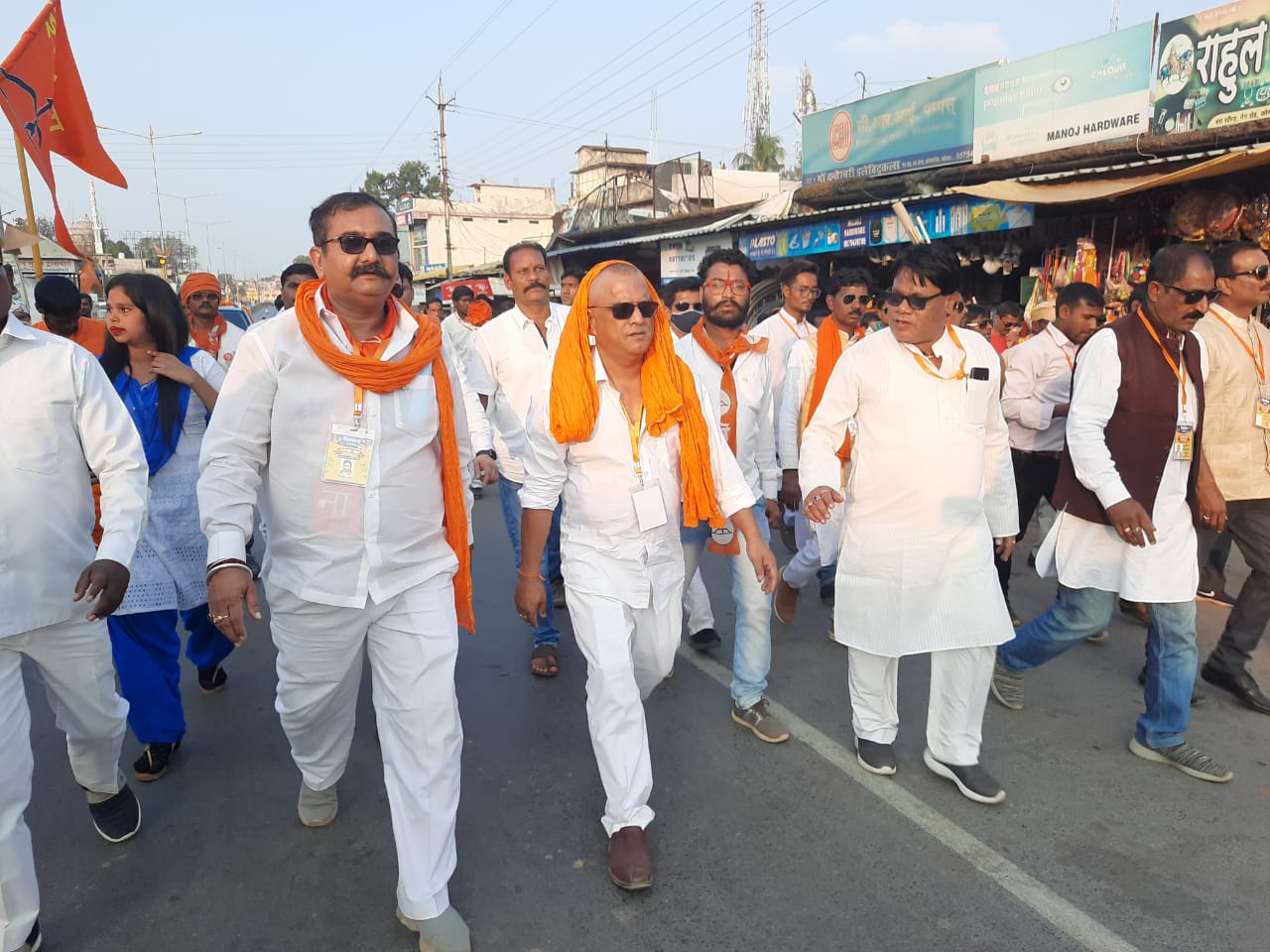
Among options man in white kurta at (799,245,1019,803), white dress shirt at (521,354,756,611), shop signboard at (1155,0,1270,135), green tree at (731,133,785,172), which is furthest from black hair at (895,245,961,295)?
green tree at (731,133,785,172)

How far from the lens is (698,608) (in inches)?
200

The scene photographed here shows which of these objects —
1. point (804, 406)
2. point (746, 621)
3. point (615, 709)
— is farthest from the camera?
point (804, 406)

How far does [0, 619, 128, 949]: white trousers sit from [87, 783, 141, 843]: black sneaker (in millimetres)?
51

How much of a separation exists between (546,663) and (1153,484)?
9.52 feet

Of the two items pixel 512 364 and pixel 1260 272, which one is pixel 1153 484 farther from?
pixel 512 364

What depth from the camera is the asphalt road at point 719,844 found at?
2711mm

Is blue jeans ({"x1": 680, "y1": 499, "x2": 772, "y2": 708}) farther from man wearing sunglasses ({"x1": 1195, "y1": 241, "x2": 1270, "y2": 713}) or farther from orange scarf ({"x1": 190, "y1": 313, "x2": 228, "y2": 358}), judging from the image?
orange scarf ({"x1": 190, "y1": 313, "x2": 228, "y2": 358})

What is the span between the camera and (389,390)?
2.71 m

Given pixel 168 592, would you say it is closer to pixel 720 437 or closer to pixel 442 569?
pixel 442 569

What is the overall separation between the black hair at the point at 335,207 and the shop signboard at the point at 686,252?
13.1 m

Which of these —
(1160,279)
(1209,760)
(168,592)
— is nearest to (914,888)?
(1209,760)

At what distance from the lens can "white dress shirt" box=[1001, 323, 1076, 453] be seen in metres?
5.45

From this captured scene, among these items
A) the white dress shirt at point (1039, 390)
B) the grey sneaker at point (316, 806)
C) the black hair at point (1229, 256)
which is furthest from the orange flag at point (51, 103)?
the black hair at point (1229, 256)

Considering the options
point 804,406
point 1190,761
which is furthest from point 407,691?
point 1190,761
